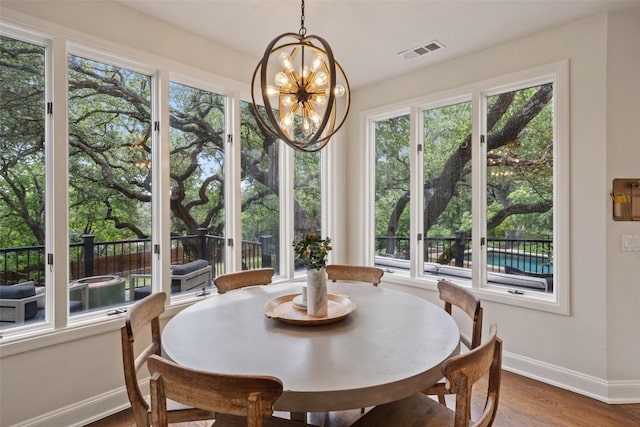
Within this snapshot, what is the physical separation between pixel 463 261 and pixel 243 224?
2241mm

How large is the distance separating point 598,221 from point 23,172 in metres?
4.01

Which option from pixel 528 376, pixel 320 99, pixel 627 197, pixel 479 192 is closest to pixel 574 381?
pixel 528 376

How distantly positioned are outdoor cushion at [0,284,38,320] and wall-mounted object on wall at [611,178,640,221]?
409cm

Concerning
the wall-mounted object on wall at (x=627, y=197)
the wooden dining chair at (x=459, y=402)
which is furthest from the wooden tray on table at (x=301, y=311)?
the wall-mounted object on wall at (x=627, y=197)

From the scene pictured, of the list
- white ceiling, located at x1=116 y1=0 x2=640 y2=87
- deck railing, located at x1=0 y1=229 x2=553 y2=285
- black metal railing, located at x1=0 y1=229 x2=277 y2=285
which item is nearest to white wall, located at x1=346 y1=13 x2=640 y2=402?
white ceiling, located at x1=116 y1=0 x2=640 y2=87

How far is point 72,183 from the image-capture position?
2250 millimetres

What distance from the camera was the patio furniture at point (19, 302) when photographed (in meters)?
2.00

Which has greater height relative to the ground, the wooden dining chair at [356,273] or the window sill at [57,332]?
the wooden dining chair at [356,273]

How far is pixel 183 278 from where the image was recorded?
280 cm

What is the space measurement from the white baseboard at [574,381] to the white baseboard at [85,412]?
3135 millimetres

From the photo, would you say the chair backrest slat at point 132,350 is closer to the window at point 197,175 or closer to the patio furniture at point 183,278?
the patio furniture at point 183,278

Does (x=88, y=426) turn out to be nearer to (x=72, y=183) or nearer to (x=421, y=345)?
(x=72, y=183)

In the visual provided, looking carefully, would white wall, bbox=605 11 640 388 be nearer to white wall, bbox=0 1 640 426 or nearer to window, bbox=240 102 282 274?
white wall, bbox=0 1 640 426

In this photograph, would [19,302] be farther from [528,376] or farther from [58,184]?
[528,376]
